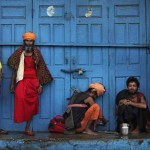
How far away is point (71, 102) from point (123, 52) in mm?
1322

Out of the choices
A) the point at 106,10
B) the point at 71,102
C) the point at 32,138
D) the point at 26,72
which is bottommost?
the point at 32,138

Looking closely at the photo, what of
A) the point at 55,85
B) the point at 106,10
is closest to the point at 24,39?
the point at 55,85

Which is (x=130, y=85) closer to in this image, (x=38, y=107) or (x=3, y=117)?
(x=38, y=107)

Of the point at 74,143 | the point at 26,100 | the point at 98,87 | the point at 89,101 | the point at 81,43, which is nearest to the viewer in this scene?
the point at 74,143

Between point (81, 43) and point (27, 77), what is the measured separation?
117cm

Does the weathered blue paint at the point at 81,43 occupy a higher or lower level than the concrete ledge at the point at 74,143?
higher

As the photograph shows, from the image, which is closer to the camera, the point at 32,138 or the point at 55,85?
the point at 32,138

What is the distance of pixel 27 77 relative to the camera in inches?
303

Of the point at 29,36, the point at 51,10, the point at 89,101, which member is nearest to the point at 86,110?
the point at 89,101

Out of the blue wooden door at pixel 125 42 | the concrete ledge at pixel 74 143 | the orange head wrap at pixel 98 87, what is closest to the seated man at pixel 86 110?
the orange head wrap at pixel 98 87

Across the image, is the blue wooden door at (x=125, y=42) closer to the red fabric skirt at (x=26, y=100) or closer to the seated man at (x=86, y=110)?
the seated man at (x=86, y=110)

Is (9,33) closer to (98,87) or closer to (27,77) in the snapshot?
(27,77)

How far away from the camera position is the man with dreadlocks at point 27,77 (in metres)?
7.54

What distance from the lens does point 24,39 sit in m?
7.74
